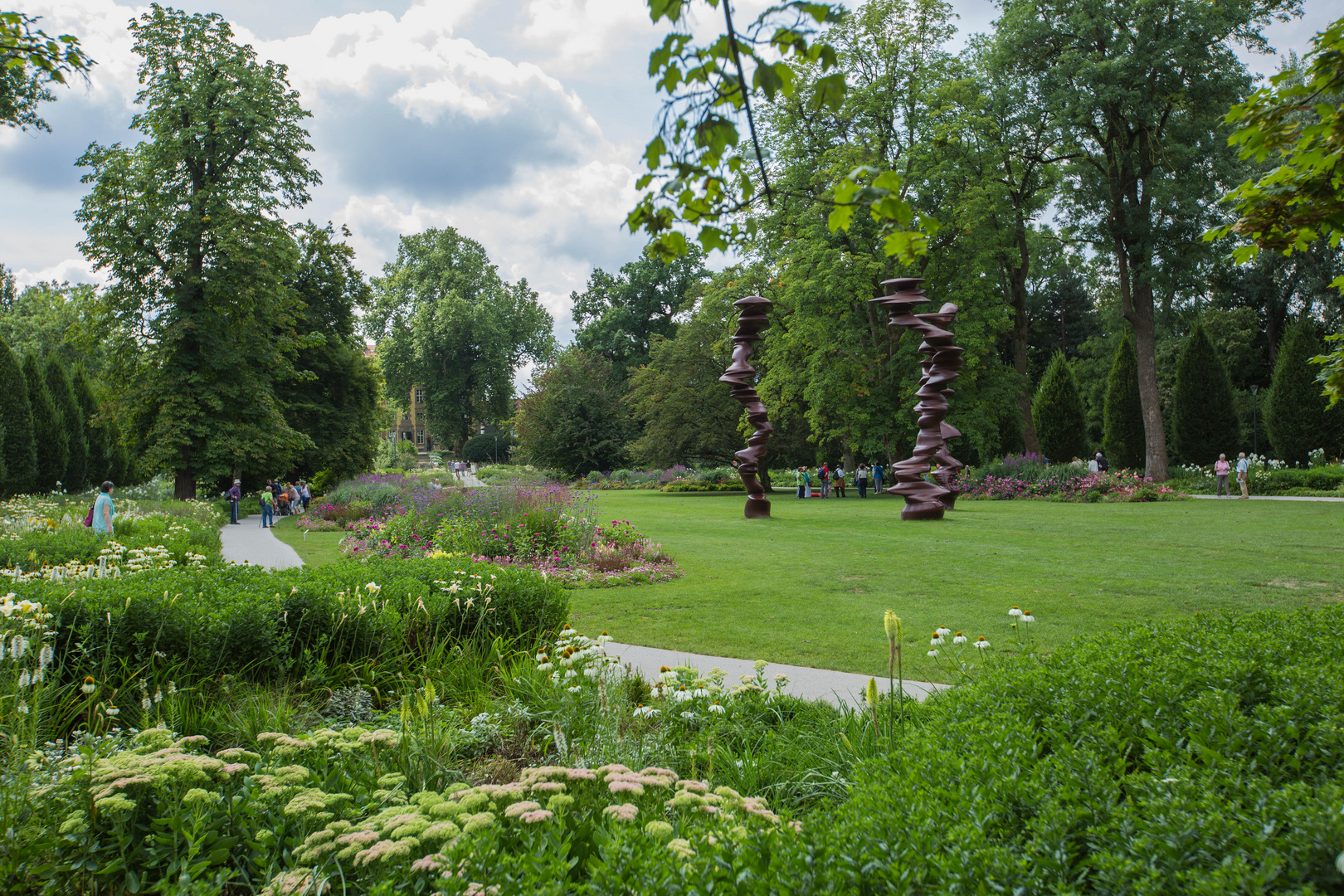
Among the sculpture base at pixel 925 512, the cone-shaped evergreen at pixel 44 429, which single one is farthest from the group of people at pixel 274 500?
the sculpture base at pixel 925 512

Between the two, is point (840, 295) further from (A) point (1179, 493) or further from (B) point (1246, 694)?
(B) point (1246, 694)

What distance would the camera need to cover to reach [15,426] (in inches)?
990

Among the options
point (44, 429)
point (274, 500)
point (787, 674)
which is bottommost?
point (274, 500)

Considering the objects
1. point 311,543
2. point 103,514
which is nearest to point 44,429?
point 311,543

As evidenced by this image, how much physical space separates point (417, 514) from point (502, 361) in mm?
47744

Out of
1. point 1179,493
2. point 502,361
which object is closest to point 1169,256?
point 1179,493

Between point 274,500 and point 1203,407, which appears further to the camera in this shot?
point 1203,407

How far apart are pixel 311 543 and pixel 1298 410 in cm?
3177

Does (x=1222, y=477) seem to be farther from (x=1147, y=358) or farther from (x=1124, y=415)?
(x=1124, y=415)

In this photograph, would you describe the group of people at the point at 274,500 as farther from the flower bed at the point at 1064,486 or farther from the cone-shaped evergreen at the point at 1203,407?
the cone-shaped evergreen at the point at 1203,407

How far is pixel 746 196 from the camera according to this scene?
8.07 feet

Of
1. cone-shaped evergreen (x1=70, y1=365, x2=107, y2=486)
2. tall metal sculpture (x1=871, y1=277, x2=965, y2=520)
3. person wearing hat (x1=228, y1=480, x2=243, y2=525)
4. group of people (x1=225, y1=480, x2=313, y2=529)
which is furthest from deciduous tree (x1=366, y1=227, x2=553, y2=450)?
tall metal sculpture (x1=871, y1=277, x2=965, y2=520)

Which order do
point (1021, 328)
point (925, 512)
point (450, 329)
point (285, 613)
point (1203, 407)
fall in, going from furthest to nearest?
point (450, 329), point (1203, 407), point (1021, 328), point (925, 512), point (285, 613)

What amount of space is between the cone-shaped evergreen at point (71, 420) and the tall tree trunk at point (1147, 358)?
3977cm
